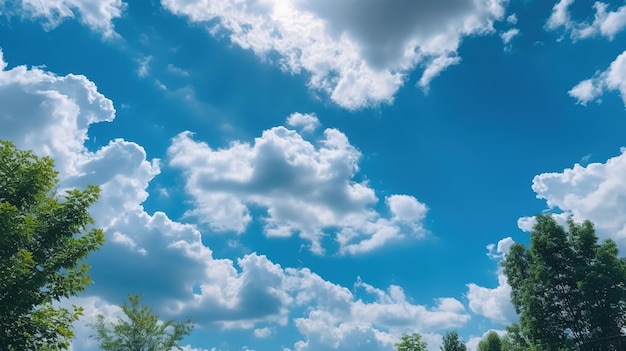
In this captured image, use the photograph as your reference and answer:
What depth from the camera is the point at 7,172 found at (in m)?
11.5

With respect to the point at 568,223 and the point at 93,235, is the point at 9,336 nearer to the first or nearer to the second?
the point at 93,235

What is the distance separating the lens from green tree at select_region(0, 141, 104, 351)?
10312mm

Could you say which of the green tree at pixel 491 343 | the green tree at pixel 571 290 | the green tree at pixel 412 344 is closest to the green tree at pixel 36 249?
the green tree at pixel 412 344

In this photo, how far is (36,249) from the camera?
1147 cm

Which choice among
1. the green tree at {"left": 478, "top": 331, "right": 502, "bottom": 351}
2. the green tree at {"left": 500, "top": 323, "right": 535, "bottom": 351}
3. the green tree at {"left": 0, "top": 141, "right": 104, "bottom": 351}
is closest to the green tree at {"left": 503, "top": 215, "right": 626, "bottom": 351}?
the green tree at {"left": 500, "top": 323, "right": 535, "bottom": 351}

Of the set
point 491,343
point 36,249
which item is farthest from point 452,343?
point 36,249

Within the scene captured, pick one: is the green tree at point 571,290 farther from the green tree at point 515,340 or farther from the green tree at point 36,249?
the green tree at point 36,249

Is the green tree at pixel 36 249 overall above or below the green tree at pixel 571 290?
below

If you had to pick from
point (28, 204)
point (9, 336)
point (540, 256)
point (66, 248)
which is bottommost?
point (9, 336)

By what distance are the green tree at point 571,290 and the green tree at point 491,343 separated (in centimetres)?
1960

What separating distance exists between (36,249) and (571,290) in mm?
43907

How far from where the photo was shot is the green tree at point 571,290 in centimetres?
3866

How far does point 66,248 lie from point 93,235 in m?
0.73

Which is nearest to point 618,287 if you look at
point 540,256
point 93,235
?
point 540,256
